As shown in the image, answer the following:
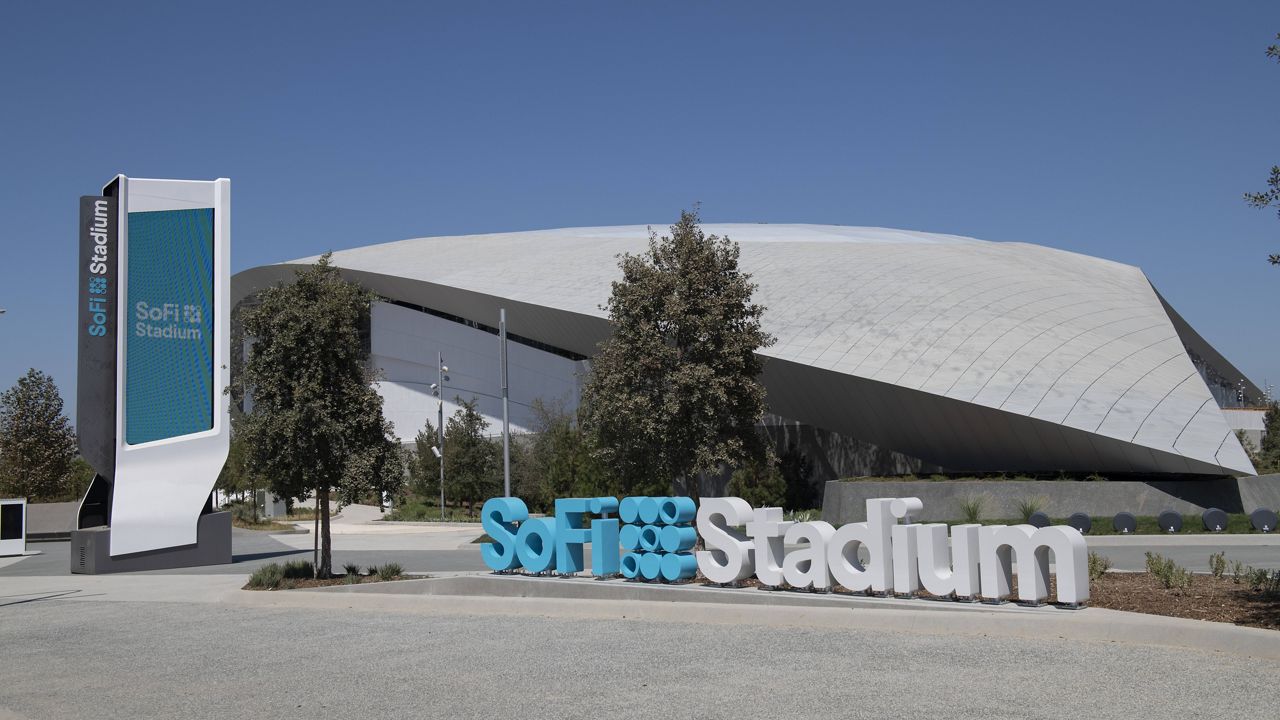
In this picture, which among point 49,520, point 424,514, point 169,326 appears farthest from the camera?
point 424,514

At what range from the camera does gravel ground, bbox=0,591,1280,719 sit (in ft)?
27.3

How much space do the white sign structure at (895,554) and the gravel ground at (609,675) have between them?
1538 mm

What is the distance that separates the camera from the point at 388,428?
2077 centimetres

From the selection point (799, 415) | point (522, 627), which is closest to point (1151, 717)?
point (522, 627)

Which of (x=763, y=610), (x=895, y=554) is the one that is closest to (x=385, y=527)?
(x=763, y=610)

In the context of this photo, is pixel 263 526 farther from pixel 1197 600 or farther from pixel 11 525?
pixel 1197 600

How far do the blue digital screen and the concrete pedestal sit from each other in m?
2.30

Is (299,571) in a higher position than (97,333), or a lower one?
lower

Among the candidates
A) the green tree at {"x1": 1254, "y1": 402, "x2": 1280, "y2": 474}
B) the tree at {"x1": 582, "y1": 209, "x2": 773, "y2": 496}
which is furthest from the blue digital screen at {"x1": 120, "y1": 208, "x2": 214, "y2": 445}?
the green tree at {"x1": 1254, "y1": 402, "x2": 1280, "y2": 474}

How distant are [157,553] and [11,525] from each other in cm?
1181

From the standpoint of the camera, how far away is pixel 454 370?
61531 millimetres

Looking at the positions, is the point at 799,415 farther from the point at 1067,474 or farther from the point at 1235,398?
the point at 1235,398

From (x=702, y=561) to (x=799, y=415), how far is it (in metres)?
21.3

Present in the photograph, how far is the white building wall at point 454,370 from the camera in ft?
185
